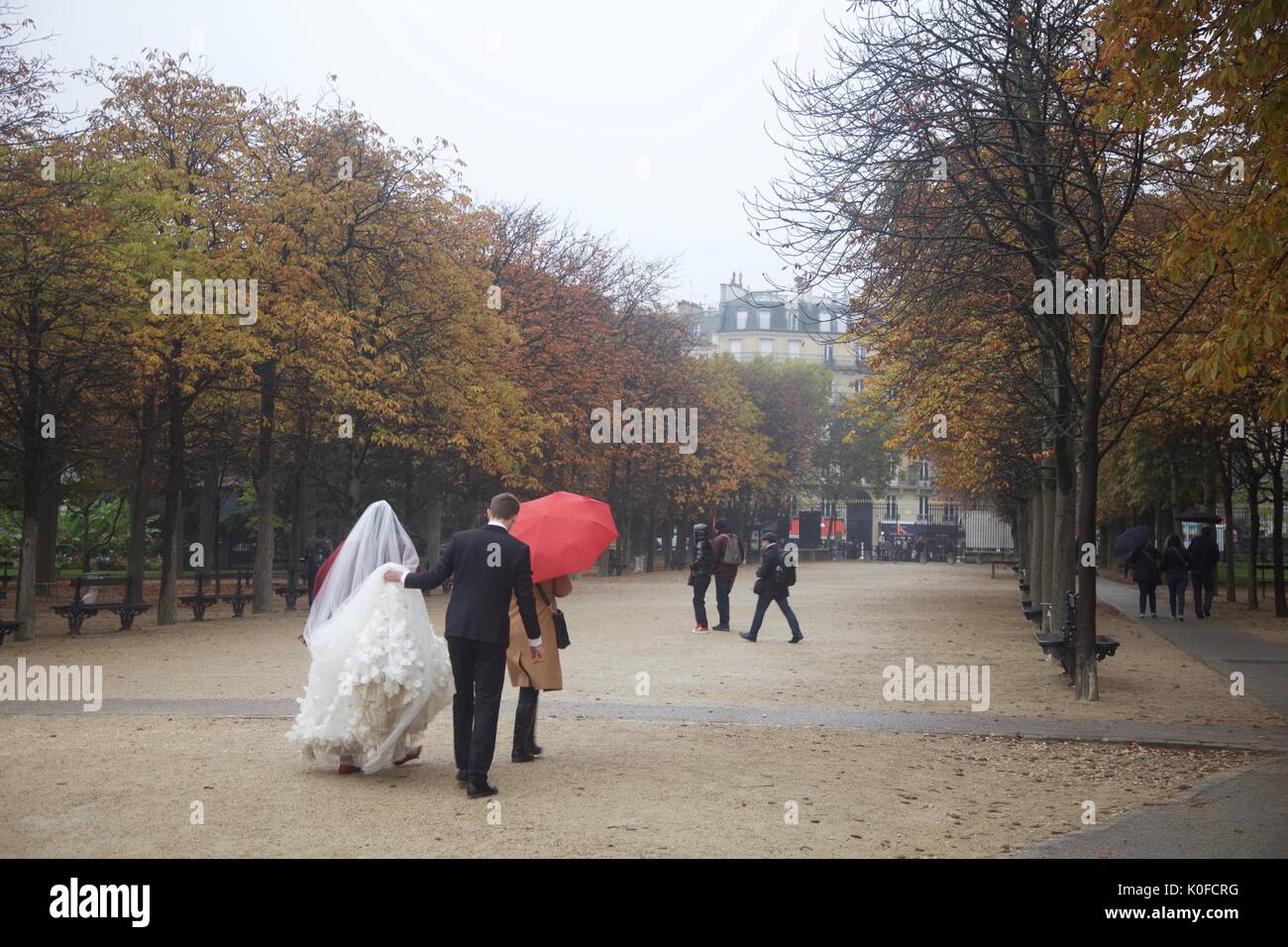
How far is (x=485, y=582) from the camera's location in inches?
357

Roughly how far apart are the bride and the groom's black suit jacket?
1.18 ft

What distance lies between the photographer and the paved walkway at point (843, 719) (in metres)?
11.9

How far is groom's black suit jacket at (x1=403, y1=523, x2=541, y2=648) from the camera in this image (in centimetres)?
901

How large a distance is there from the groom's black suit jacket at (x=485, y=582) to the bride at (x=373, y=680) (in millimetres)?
358

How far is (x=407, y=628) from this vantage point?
30.8 ft

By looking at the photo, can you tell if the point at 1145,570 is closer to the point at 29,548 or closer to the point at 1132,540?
the point at 1132,540

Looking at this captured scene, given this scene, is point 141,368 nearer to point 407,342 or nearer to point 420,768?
point 407,342

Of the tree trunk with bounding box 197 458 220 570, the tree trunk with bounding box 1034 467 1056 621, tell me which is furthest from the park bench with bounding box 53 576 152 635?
the tree trunk with bounding box 1034 467 1056 621

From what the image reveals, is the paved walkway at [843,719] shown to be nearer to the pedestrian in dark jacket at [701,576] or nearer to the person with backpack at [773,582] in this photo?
the person with backpack at [773,582]

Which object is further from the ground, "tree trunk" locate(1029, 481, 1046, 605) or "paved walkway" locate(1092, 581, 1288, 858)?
"tree trunk" locate(1029, 481, 1046, 605)

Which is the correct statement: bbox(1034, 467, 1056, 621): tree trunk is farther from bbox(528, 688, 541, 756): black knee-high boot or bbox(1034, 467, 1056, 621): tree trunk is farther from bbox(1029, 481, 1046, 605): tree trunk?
bbox(528, 688, 541, 756): black knee-high boot

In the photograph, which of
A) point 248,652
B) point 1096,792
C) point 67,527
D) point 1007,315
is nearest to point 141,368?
point 248,652

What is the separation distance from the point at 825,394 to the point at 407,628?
82.5m

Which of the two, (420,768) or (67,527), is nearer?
(420,768)
